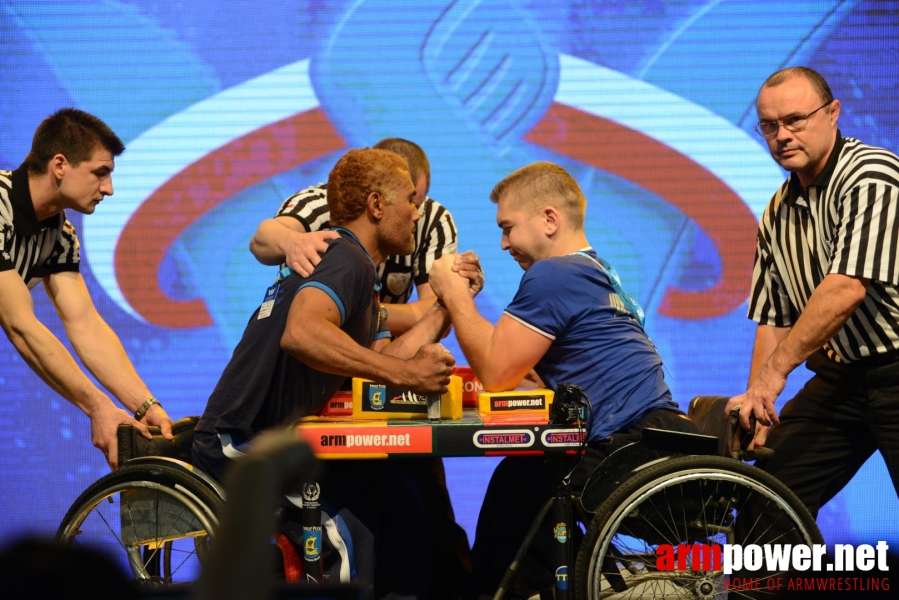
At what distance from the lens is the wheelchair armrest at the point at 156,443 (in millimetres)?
2494

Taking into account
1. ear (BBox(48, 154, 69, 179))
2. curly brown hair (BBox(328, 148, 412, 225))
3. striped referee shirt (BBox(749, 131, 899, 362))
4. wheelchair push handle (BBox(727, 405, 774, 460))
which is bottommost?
wheelchair push handle (BBox(727, 405, 774, 460))

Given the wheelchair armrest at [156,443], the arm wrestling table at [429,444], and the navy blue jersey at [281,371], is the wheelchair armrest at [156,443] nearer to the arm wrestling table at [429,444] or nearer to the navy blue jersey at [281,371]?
the navy blue jersey at [281,371]

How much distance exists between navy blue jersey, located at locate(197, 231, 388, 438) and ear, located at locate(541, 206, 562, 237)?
573 mm

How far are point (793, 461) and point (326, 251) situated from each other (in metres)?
1.43

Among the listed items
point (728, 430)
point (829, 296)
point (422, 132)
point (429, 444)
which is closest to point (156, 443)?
point (429, 444)

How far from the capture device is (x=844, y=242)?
7.89ft

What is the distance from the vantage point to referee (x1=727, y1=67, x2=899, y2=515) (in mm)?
2373

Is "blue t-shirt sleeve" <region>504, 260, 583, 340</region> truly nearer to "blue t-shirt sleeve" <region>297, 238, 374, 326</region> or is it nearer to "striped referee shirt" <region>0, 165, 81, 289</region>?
"blue t-shirt sleeve" <region>297, 238, 374, 326</region>

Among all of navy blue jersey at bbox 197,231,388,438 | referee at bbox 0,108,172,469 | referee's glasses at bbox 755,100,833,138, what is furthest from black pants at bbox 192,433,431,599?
referee's glasses at bbox 755,100,833,138

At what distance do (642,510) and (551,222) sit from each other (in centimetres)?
92

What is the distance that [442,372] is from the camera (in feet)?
7.47

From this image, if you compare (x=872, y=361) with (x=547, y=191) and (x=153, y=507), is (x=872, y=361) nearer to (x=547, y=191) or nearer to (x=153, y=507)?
(x=547, y=191)

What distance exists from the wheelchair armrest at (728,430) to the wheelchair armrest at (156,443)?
57.0 inches

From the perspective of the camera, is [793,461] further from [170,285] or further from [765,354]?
[170,285]
